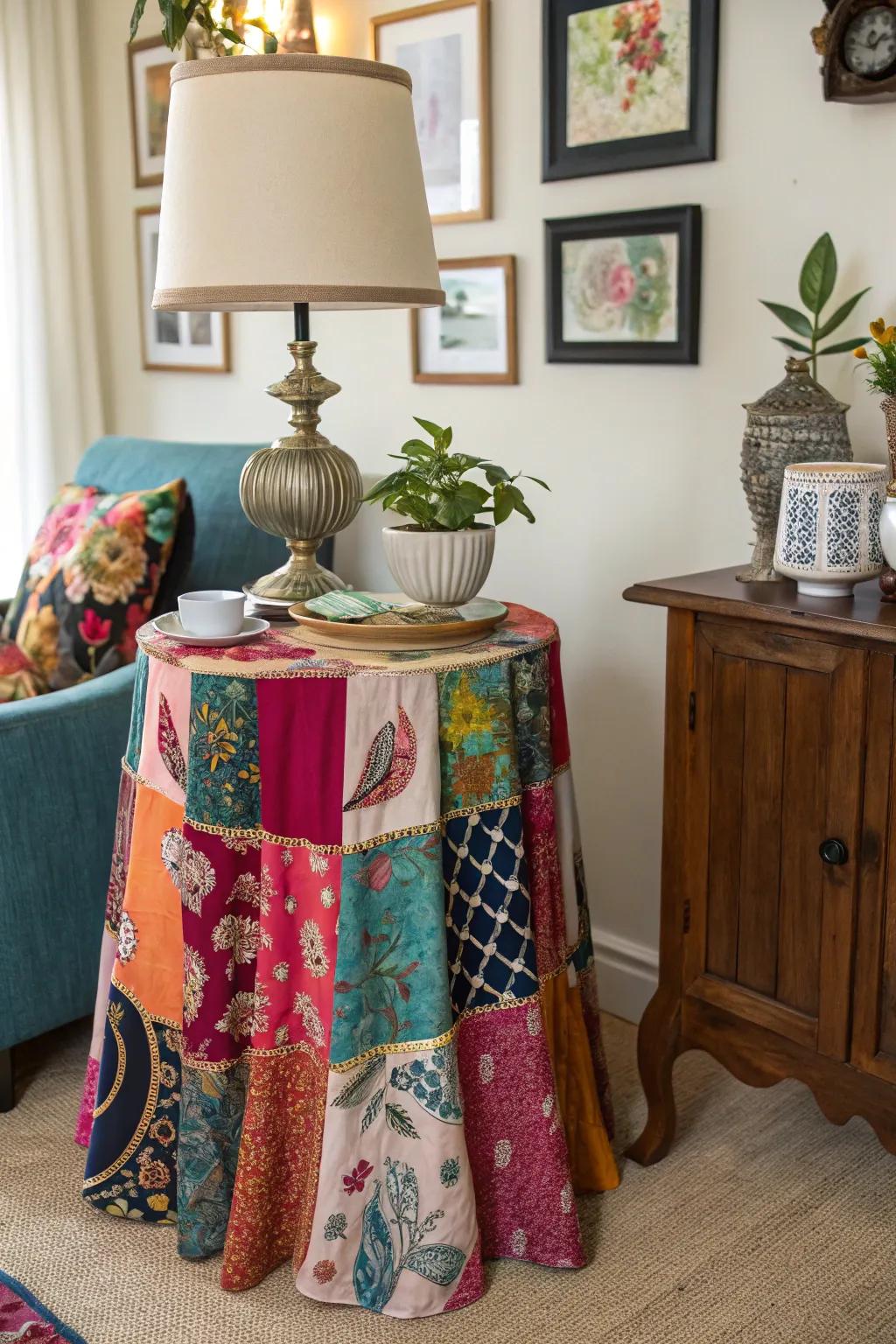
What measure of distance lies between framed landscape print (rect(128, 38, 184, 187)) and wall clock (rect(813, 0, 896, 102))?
1.78m

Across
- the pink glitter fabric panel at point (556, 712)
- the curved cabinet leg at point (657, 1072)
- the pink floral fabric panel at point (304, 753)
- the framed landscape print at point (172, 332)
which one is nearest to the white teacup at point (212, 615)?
the pink floral fabric panel at point (304, 753)

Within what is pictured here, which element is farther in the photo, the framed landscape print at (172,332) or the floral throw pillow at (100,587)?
the framed landscape print at (172,332)

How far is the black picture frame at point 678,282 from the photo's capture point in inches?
83.9

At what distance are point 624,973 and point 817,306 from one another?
4.14ft

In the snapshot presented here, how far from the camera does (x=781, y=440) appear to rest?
1.81 metres

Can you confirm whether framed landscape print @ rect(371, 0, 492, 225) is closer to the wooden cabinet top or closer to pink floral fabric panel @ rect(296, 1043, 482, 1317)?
the wooden cabinet top

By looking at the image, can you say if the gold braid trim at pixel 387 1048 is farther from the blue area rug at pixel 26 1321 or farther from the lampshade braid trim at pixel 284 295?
the lampshade braid trim at pixel 284 295

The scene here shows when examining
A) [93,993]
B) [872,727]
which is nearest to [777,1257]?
[872,727]

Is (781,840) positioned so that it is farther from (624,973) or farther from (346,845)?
(624,973)

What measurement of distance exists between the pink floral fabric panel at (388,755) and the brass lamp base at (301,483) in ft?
1.39

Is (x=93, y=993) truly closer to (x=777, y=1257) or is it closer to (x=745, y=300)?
(x=777, y=1257)

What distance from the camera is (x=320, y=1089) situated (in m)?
1.68

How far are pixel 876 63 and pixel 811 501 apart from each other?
64cm

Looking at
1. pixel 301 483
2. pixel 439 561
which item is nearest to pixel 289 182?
pixel 301 483
